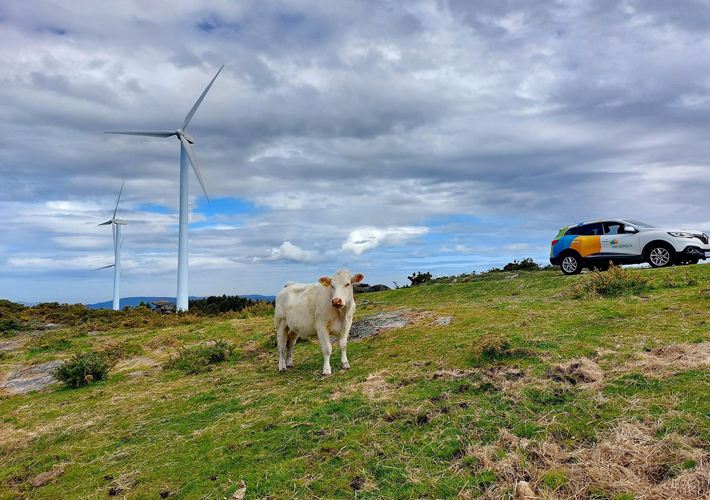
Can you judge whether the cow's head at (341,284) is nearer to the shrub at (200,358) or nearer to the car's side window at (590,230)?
the shrub at (200,358)

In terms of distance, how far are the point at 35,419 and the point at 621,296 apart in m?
14.0

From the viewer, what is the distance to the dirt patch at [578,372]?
20.0ft

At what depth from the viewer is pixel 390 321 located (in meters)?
12.9

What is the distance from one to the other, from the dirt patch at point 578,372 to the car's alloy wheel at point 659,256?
43.4ft

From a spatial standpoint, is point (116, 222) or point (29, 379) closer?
point (29, 379)

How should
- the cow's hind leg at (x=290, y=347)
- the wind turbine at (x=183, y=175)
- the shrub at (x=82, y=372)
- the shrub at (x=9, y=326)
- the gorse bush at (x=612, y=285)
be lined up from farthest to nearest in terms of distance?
the wind turbine at (x=183, y=175) < the shrub at (x=9, y=326) < the gorse bush at (x=612, y=285) < the shrub at (x=82, y=372) < the cow's hind leg at (x=290, y=347)

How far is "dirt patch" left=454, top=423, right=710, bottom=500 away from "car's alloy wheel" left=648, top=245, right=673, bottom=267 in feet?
49.4

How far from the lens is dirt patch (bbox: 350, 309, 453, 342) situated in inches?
470

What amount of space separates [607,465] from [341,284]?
5579 mm

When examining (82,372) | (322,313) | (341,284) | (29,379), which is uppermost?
(341,284)

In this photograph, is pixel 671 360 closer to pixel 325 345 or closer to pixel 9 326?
pixel 325 345

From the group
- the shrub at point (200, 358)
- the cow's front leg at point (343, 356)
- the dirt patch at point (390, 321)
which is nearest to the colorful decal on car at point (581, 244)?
the dirt patch at point (390, 321)

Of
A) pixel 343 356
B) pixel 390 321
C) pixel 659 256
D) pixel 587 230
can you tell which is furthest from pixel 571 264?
pixel 343 356

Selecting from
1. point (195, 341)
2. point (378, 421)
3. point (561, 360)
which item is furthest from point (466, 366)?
point (195, 341)
